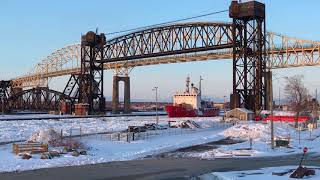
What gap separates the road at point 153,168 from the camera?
26.8 m

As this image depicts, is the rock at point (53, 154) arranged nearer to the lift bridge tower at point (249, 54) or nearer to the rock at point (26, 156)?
the rock at point (26, 156)

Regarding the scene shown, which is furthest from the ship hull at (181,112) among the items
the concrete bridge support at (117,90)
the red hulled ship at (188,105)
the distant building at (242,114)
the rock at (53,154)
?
the rock at (53,154)

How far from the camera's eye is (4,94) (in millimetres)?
129000

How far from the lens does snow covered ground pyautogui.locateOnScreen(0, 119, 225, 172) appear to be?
31.8m

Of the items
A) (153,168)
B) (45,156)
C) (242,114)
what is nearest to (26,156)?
(45,156)

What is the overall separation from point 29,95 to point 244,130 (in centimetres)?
9623

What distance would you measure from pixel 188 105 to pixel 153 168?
266 feet

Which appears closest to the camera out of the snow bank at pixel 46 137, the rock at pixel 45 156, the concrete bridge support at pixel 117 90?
the rock at pixel 45 156

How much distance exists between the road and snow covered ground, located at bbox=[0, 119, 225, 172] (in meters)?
1.77

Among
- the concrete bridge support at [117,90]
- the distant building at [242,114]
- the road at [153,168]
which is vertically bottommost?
the road at [153,168]

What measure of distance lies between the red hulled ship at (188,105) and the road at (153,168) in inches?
2748

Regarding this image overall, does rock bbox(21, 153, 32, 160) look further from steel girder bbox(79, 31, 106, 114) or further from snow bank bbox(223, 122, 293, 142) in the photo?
steel girder bbox(79, 31, 106, 114)

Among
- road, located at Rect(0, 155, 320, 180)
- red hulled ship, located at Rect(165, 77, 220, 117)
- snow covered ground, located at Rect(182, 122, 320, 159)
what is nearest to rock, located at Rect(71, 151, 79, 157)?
road, located at Rect(0, 155, 320, 180)

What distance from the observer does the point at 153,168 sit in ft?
99.7
